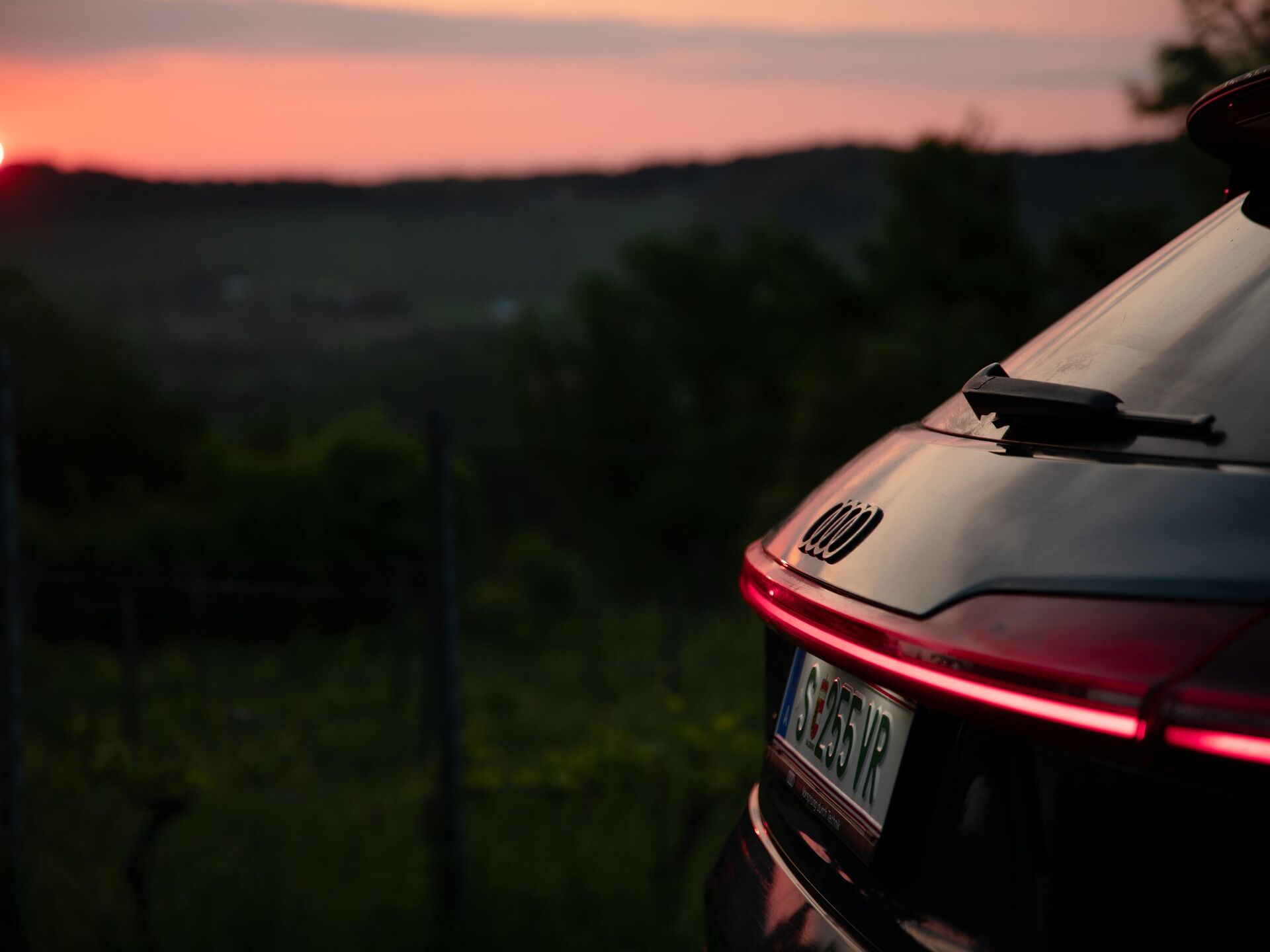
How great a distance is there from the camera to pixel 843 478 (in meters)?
1.65

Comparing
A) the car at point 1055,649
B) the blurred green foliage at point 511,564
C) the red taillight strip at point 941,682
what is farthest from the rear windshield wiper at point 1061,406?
the blurred green foliage at point 511,564

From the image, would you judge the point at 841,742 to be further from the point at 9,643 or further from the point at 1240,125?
the point at 9,643

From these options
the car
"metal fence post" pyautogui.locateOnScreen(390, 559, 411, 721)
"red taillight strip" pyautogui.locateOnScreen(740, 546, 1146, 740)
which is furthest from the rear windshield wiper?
"metal fence post" pyautogui.locateOnScreen(390, 559, 411, 721)

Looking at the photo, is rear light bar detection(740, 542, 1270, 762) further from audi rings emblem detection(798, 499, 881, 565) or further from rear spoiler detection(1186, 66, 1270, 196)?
rear spoiler detection(1186, 66, 1270, 196)

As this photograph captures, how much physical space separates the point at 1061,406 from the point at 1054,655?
0.36 meters

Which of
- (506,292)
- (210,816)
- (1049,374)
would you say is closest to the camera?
(1049,374)

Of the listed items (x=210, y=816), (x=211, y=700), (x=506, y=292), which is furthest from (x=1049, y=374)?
(x=506, y=292)

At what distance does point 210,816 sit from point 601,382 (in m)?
56.6

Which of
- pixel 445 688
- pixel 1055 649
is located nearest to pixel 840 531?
pixel 1055 649

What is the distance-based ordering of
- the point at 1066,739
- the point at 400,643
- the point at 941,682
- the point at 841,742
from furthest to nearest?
the point at 400,643
the point at 841,742
the point at 941,682
the point at 1066,739

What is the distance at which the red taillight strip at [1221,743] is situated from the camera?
885mm

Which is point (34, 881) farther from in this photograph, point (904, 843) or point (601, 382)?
point (601, 382)

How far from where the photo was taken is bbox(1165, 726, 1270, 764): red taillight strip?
0.89 m

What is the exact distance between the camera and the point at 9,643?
4555 millimetres
